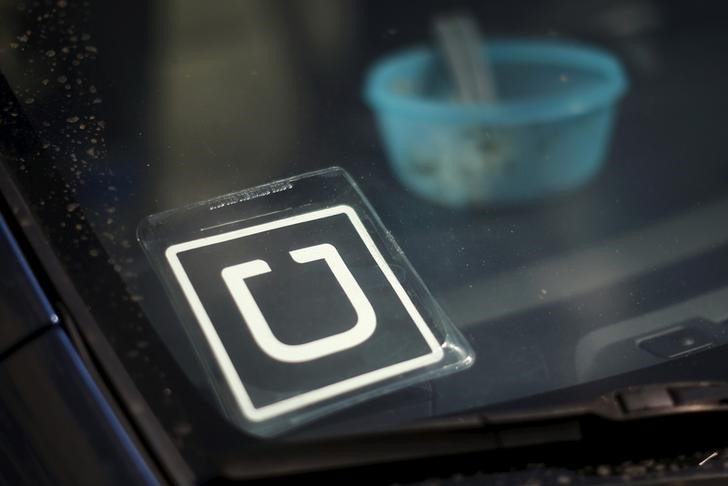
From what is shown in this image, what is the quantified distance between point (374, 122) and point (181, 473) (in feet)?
1.51

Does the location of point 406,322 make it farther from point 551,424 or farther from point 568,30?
point 568,30

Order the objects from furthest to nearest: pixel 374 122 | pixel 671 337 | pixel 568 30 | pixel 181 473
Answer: pixel 568 30 → pixel 374 122 → pixel 671 337 → pixel 181 473

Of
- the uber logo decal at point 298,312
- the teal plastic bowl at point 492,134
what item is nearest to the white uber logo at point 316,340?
the uber logo decal at point 298,312

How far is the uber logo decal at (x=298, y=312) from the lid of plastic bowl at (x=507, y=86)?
200 millimetres

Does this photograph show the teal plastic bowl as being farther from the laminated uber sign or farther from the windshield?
the laminated uber sign

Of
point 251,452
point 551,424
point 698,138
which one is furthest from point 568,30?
point 251,452

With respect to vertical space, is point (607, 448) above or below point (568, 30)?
below

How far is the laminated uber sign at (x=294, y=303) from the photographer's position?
75 centimetres

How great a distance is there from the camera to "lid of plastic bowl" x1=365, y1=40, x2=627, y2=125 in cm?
100

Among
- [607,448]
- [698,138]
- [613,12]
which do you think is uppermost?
[613,12]

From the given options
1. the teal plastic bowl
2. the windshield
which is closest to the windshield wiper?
the windshield

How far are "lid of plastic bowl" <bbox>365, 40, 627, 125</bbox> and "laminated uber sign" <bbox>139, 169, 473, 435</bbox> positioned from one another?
162mm

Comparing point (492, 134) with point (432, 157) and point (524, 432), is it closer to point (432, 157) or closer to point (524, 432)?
point (432, 157)

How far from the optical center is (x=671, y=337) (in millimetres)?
847
